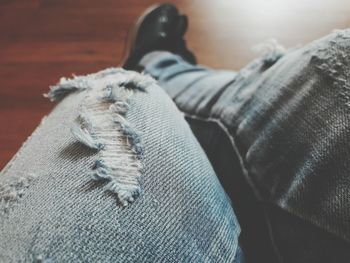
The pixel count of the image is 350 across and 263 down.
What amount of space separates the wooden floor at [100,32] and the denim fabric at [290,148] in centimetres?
50

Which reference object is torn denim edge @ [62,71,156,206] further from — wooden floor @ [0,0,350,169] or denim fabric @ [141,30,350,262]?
wooden floor @ [0,0,350,169]

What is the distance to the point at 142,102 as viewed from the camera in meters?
0.47

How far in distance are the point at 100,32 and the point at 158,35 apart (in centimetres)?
24

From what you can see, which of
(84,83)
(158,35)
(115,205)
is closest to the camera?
(115,205)

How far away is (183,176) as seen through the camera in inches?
16.4

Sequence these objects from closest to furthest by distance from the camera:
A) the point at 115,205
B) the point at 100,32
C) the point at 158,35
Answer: the point at 115,205 → the point at 158,35 → the point at 100,32

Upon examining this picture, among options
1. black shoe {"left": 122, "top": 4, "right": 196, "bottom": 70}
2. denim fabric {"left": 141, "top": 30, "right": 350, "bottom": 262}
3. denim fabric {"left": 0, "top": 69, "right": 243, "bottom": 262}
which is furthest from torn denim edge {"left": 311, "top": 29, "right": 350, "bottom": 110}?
black shoe {"left": 122, "top": 4, "right": 196, "bottom": 70}

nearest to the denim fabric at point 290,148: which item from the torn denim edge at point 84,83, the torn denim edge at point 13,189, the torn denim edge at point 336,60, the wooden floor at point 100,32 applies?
the torn denim edge at point 336,60

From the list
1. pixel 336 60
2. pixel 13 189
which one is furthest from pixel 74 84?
pixel 336 60

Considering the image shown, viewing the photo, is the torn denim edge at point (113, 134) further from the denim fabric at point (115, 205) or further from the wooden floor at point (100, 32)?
the wooden floor at point (100, 32)

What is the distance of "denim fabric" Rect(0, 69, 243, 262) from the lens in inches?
13.5

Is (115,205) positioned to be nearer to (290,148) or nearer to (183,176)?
(183,176)

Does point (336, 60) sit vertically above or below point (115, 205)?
above

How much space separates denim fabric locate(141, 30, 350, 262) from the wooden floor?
0.50 meters
